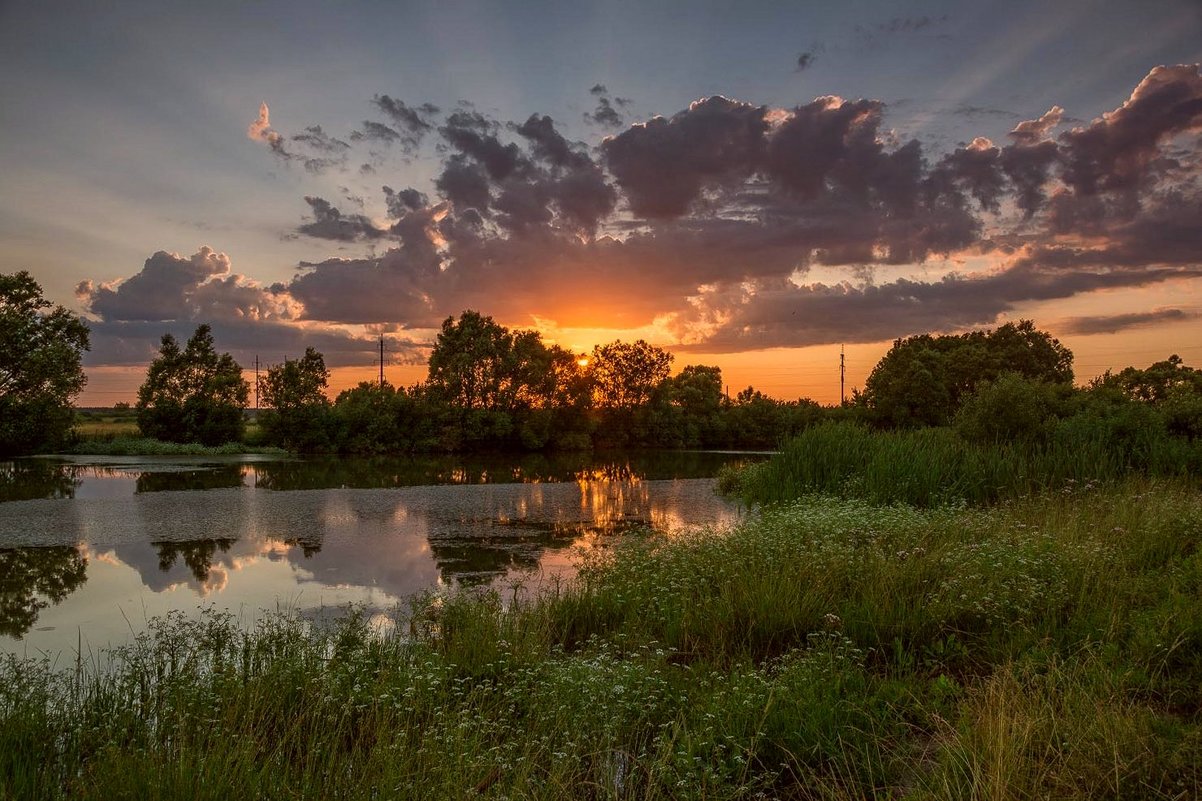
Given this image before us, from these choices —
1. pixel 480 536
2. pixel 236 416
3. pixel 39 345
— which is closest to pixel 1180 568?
pixel 480 536

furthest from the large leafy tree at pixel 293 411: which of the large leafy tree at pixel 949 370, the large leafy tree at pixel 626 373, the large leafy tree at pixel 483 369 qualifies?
the large leafy tree at pixel 949 370

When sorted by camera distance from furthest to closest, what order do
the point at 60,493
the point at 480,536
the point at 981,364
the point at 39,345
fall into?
the point at 981,364, the point at 39,345, the point at 60,493, the point at 480,536

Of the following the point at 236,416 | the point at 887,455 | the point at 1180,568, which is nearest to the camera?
the point at 1180,568

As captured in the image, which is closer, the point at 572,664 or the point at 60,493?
the point at 572,664

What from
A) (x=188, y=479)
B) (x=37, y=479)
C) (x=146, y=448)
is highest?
(x=146, y=448)

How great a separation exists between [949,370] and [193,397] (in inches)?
2467

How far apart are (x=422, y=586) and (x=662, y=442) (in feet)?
190

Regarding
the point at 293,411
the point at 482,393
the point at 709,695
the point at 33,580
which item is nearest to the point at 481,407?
the point at 482,393

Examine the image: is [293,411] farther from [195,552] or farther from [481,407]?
[195,552]

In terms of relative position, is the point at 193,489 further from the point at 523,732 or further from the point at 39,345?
the point at 39,345

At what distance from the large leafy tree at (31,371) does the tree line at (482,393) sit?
77mm

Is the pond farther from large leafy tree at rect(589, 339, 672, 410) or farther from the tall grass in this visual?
large leafy tree at rect(589, 339, 672, 410)

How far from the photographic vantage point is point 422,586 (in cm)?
1134

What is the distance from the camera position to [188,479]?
29.2m
